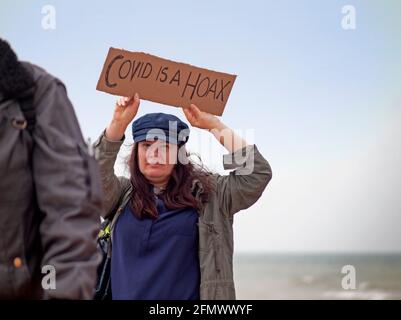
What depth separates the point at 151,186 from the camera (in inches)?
125

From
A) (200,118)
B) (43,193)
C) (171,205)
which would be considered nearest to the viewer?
(43,193)

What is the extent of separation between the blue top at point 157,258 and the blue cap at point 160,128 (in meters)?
0.32

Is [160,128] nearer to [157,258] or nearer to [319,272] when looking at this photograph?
[157,258]

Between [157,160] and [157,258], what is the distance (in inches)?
16.8

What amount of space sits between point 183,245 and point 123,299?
0.30 meters

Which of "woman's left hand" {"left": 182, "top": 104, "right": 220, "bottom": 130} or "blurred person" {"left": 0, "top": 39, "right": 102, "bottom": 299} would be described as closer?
"blurred person" {"left": 0, "top": 39, "right": 102, "bottom": 299}

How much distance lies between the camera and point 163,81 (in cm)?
318

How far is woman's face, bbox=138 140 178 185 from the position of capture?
10.2 ft

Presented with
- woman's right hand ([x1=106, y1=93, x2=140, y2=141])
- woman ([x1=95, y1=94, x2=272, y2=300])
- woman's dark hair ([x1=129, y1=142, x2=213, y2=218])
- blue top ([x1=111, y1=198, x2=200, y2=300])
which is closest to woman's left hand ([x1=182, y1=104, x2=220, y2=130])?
woman ([x1=95, y1=94, x2=272, y2=300])

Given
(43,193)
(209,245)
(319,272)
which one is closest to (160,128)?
(209,245)

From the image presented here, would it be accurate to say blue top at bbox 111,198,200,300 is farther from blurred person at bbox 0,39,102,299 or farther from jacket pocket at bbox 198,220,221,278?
blurred person at bbox 0,39,102,299

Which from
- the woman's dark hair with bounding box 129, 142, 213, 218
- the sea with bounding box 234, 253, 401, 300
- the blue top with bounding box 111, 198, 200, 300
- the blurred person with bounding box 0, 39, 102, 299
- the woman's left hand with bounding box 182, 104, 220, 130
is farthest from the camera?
the sea with bounding box 234, 253, 401, 300
